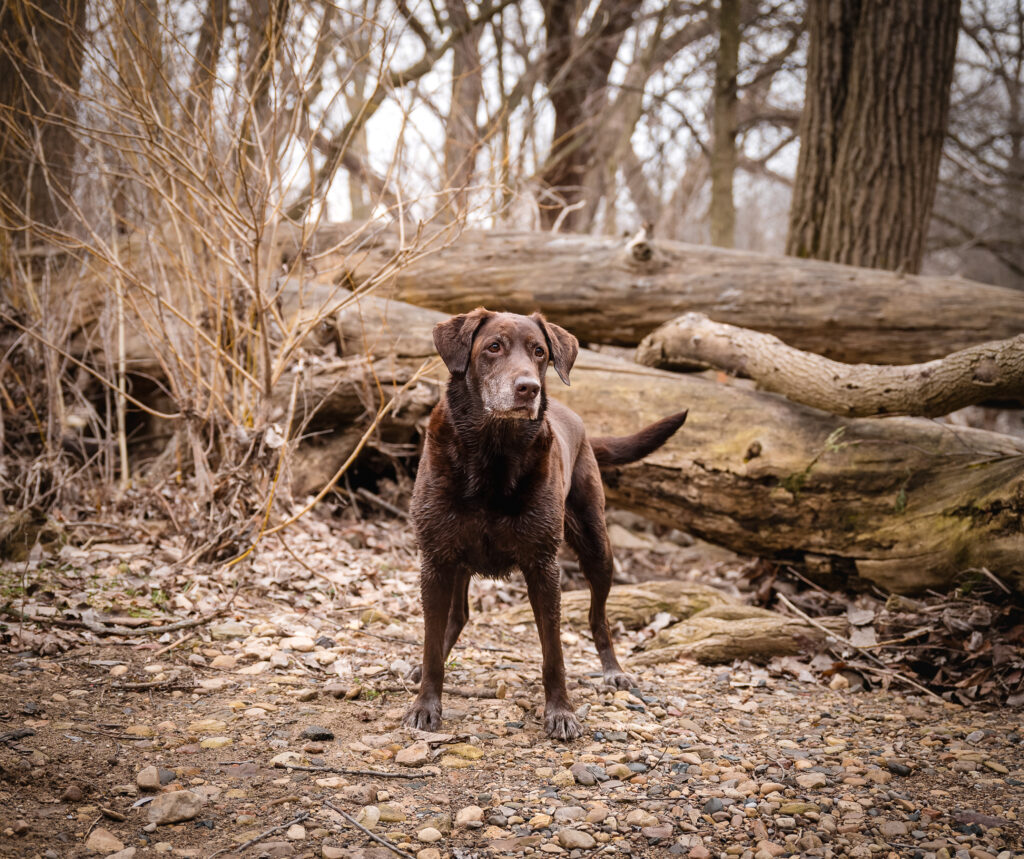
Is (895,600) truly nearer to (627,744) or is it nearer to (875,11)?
(627,744)

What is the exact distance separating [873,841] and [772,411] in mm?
3246

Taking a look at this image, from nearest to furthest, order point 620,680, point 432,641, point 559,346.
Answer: point 432,641
point 559,346
point 620,680

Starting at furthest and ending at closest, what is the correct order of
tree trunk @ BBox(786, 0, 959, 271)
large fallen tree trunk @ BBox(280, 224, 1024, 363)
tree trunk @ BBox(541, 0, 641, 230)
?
1. tree trunk @ BBox(541, 0, 641, 230)
2. tree trunk @ BBox(786, 0, 959, 271)
3. large fallen tree trunk @ BBox(280, 224, 1024, 363)

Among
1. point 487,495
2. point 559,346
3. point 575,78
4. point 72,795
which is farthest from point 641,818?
point 575,78

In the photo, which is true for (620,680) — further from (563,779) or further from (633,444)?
(633,444)

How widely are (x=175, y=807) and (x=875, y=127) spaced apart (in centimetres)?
774

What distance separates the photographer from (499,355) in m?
3.16

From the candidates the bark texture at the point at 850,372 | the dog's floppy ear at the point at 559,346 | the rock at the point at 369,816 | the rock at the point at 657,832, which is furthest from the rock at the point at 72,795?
the bark texture at the point at 850,372

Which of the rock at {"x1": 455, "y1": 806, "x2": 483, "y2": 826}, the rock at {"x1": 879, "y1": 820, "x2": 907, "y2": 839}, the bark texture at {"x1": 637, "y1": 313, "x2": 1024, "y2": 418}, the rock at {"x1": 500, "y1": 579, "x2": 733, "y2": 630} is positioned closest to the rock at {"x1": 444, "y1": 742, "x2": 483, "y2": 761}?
the rock at {"x1": 455, "y1": 806, "x2": 483, "y2": 826}

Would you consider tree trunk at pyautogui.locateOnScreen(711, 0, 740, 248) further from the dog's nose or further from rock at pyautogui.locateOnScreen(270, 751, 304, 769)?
rock at pyautogui.locateOnScreen(270, 751, 304, 769)

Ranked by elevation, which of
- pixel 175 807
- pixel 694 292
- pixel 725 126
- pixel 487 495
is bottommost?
pixel 175 807

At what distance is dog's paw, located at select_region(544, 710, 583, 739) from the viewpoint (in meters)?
3.12

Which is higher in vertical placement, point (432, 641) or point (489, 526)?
point (489, 526)

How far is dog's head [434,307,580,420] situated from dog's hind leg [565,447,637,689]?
3.01 ft
